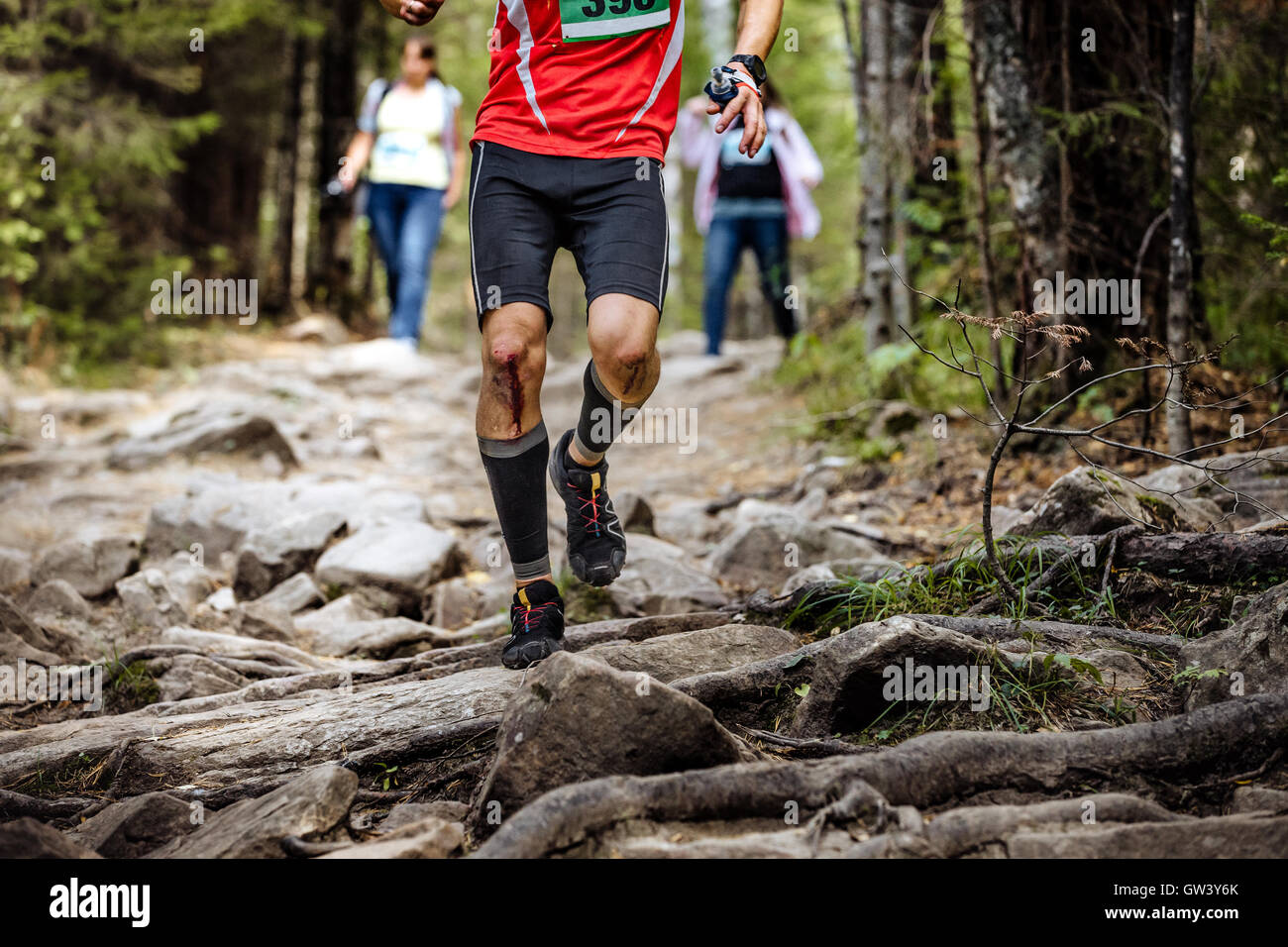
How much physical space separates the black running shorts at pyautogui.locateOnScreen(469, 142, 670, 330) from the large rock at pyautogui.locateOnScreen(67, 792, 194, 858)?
1643 mm

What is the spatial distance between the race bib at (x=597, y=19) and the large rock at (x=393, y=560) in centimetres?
283

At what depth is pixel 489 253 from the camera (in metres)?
3.18

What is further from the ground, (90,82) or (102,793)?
(90,82)

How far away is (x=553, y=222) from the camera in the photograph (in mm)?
3312

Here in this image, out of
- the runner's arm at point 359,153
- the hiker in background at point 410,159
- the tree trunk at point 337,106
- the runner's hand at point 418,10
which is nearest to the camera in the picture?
the runner's hand at point 418,10

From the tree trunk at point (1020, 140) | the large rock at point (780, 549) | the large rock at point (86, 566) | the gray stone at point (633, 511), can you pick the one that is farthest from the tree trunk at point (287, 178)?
the large rock at point (780, 549)

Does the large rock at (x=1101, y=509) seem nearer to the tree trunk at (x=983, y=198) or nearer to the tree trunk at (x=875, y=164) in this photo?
the tree trunk at (x=983, y=198)

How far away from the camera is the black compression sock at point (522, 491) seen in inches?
128

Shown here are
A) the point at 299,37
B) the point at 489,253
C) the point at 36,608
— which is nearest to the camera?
the point at 489,253

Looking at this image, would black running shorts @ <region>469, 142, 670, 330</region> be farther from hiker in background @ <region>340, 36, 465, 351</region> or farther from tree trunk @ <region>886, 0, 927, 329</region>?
hiker in background @ <region>340, 36, 465, 351</region>

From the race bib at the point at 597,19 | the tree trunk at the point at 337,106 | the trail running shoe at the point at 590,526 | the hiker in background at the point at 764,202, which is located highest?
the tree trunk at the point at 337,106

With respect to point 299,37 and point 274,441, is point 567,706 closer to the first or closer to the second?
point 274,441

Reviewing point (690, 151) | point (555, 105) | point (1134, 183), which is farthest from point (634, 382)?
point (690, 151)
